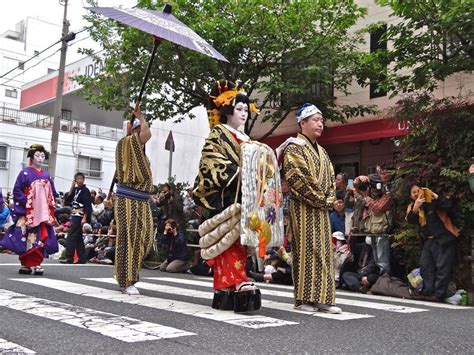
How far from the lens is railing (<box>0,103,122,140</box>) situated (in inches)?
1109

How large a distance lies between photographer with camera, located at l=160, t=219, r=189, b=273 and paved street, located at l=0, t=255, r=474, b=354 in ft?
13.5

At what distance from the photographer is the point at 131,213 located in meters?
5.58

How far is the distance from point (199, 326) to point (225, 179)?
1243 mm

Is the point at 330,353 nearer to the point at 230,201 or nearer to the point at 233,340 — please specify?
the point at 233,340

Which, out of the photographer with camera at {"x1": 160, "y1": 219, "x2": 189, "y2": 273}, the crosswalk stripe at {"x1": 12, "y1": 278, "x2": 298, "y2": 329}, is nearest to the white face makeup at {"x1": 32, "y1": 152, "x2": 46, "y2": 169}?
the crosswalk stripe at {"x1": 12, "y1": 278, "x2": 298, "y2": 329}

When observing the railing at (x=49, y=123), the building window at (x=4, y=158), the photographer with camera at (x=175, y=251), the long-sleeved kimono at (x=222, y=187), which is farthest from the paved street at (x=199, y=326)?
the railing at (x=49, y=123)

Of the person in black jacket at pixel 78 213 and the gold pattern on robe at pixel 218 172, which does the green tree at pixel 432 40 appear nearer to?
the gold pattern on robe at pixel 218 172

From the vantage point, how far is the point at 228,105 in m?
4.75

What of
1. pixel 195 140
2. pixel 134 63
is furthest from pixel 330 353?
pixel 195 140

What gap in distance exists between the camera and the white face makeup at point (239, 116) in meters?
4.72

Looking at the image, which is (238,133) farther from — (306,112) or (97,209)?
(97,209)

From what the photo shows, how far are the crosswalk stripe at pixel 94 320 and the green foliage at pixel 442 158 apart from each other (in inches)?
167

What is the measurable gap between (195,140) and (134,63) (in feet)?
31.4

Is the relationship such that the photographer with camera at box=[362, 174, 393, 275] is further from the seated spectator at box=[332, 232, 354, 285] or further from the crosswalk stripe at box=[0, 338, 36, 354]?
the crosswalk stripe at box=[0, 338, 36, 354]
